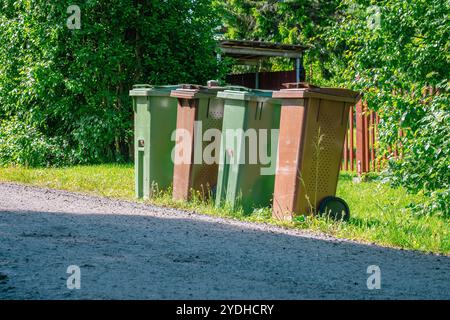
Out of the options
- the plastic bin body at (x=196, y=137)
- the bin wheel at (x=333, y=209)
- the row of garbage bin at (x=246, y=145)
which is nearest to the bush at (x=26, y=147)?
the row of garbage bin at (x=246, y=145)

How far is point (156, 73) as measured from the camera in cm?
1692

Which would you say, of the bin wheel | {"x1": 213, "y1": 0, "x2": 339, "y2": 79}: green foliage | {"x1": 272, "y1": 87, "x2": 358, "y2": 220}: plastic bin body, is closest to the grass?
the bin wheel

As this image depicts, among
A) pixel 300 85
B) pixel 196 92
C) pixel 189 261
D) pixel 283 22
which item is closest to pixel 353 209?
pixel 300 85

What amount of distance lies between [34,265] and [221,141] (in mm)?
3822

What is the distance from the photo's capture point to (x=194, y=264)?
6.34 meters

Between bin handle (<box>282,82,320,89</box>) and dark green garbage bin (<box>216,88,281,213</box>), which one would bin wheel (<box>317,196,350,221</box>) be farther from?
bin handle (<box>282,82,320,89</box>)

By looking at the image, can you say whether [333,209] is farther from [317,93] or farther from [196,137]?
[196,137]

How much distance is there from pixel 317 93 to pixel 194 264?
2.81m

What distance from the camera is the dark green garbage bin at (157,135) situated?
1058 centimetres

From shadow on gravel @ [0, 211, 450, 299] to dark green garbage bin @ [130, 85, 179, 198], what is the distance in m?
2.11

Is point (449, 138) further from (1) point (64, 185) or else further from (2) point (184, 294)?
(1) point (64, 185)

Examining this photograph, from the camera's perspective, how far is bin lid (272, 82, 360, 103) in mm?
8391

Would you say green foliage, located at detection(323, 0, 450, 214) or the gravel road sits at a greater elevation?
green foliage, located at detection(323, 0, 450, 214)
